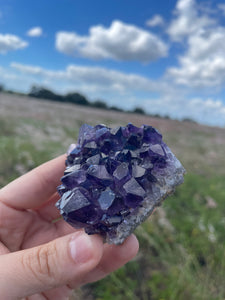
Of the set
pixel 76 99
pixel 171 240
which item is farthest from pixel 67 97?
pixel 171 240

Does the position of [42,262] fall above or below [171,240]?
above

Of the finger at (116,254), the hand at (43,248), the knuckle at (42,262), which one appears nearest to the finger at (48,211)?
the hand at (43,248)

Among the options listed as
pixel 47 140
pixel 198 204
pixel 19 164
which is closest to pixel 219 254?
pixel 198 204

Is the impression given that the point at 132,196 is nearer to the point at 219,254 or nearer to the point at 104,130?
the point at 104,130

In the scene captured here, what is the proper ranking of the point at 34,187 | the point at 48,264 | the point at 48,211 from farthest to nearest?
the point at 48,211 → the point at 34,187 → the point at 48,264

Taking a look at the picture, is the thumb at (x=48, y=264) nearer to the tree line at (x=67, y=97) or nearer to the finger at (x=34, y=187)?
the finger at (x=34, y=187)

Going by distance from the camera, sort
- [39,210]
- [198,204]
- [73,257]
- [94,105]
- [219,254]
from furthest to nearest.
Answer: [94,105], [198,204], [219,254], [39,210], [73,257]

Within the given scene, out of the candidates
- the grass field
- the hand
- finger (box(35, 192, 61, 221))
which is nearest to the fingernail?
the hand

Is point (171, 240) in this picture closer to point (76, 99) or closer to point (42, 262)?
point (42, 262)
